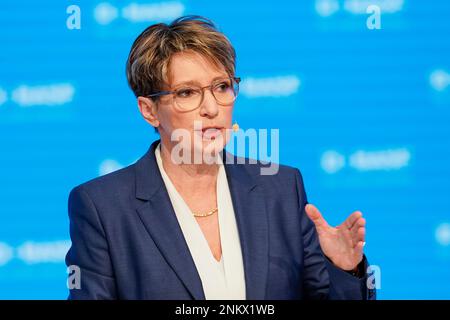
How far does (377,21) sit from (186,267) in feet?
5.38

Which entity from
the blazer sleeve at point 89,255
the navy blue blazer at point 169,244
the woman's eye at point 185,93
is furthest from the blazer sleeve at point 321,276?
the blazer sleeve at point 89,255

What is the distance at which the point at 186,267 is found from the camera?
6.90 feet

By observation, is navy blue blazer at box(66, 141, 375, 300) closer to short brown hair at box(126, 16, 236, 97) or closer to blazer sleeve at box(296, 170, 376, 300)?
blazer sleeve at box(296, 170, 376, 300)

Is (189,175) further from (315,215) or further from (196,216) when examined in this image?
(315,215)

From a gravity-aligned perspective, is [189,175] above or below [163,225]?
above

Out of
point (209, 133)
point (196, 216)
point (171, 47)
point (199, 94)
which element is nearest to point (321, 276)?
point (196, 216)

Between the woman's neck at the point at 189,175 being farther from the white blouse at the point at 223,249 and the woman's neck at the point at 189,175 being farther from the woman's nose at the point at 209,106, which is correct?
the woman's nose at the point at 209,106

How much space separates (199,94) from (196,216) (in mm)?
359

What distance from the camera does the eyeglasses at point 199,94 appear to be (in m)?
2.22

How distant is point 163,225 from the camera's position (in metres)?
2.18

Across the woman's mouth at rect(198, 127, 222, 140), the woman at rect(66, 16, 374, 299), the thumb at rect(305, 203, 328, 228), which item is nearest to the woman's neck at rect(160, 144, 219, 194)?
the woman at rect(66, 16, 374, 299)

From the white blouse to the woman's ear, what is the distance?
0.45ft

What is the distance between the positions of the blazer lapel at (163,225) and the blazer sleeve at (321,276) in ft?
1.15

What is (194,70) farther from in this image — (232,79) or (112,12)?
(112,12)
